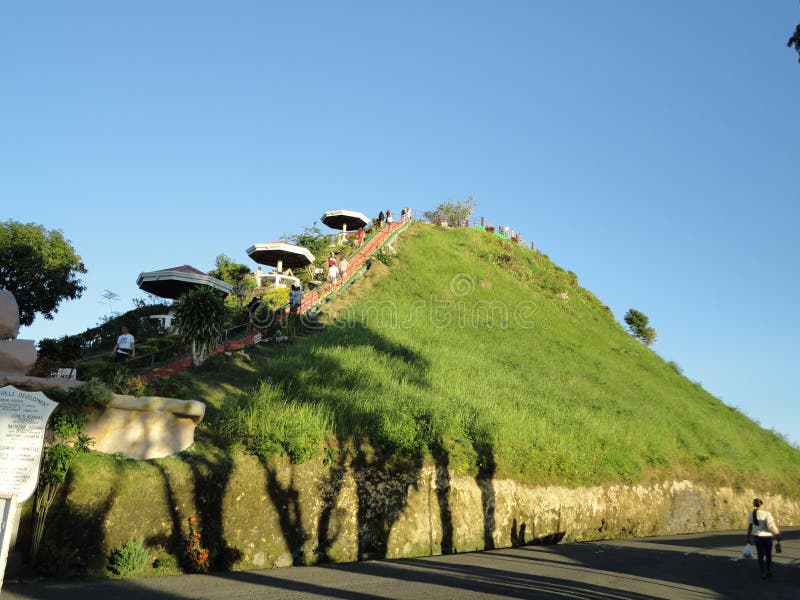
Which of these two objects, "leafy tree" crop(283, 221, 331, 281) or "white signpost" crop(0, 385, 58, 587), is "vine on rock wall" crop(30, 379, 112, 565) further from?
"leafy tree" crop(283, 221, 331, 281)

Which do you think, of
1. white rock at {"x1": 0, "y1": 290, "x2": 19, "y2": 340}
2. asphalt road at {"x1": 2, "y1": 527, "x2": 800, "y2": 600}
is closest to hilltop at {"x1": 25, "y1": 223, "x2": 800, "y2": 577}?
asphalt road at {"x1": 2, "y1": 527, "x2": 800, "y2": 600}

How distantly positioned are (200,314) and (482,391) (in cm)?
1041

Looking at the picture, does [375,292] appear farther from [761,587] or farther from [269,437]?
[761,587]

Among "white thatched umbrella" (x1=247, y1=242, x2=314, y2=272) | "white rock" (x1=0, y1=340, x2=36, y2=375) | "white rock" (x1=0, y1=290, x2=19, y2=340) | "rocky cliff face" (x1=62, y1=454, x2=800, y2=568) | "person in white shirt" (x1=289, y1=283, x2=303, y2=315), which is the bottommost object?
"rocky cliff face" (x1=62, y1=454, x2=800, y2=568)

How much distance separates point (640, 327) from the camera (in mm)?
65250

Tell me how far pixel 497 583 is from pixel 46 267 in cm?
4123

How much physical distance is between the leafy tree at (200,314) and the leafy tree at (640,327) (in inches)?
2103

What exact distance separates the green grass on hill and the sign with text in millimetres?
3993

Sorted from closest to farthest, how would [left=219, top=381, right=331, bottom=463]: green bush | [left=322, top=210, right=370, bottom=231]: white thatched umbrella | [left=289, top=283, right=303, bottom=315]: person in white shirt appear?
[left=219, top=381, right=331, bottom=463]: green bush → [left=289, top=283, right=303, bottom=315]: person in white shirt → [left=322, top=210, right=370, bottom=231]: white thatched umbrella

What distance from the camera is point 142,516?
10586 millimetres

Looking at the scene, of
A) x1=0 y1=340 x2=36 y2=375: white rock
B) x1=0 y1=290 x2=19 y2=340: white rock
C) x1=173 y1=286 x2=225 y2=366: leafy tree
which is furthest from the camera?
x1=173 y1=286 x2=225 y2=366: leafy tree

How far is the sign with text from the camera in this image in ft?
29.8

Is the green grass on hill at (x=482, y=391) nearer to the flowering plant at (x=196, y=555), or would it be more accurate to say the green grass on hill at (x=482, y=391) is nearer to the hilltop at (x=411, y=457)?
the hilltop at (x=411, y=457)

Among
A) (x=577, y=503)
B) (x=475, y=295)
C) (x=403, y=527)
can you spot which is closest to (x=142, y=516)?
(x=403, y=527)
